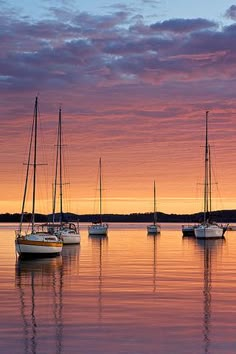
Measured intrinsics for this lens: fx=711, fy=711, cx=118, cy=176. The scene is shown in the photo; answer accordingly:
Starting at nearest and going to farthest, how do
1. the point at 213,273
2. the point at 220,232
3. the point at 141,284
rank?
the point at 141,284 → the point at 213,273 → the point at 220,232

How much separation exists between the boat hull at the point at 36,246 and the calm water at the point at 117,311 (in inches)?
435

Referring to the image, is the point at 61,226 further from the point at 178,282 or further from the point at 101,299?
the point at 101,299

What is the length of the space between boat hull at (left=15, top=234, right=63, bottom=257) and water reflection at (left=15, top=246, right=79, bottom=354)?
5696 millimetres

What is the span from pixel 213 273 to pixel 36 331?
24.5 m

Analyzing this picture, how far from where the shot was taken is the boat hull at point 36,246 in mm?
57719

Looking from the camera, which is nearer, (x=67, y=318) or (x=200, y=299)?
(x=67, y=318)

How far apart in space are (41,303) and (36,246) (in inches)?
1192

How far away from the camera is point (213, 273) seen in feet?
145

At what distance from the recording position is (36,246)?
58.2 m

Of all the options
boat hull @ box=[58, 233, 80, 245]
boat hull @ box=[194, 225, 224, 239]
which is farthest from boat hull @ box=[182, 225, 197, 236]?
boat hull @ box=[58, 233, 80, 245]

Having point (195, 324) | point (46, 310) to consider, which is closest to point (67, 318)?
point (46, 310)

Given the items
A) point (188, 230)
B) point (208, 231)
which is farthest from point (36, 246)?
point (188, 230)

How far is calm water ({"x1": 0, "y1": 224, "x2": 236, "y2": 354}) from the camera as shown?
63.7 feet

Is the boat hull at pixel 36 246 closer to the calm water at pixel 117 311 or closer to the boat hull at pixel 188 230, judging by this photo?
the calm water at pixel 117 311
